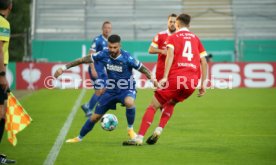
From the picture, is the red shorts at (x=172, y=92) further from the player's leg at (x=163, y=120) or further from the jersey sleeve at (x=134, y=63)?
the jersey sleeve at (x=134, y=63)

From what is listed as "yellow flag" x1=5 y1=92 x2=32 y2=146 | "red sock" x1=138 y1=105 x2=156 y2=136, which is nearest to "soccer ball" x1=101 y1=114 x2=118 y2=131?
"red sock" x1=138 y1=105 x2=156 y2=136

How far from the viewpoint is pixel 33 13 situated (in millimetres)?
34000

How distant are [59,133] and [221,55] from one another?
19.7 meters

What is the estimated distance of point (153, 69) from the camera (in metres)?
26.2

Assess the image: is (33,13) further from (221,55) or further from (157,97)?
(157,97)

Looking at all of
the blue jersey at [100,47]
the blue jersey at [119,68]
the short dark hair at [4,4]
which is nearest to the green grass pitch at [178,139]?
the blue jersey at [119,68]

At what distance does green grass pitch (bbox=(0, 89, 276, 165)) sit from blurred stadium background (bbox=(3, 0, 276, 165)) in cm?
2

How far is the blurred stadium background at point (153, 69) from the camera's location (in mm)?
9844

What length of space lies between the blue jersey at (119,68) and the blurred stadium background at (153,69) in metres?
0.98

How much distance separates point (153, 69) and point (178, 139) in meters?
14.9

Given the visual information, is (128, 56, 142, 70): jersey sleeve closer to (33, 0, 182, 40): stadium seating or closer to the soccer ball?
the soccer ball

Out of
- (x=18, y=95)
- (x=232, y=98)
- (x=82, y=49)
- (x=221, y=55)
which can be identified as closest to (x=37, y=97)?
(x=18, y=95)

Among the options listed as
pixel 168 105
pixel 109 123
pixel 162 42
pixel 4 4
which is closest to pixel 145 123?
pixel 168 105

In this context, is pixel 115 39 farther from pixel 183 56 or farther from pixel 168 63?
pixel 183 56
